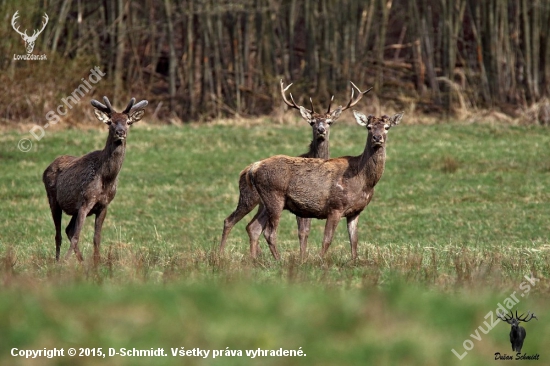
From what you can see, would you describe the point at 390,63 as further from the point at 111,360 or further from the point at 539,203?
the point at 111,360

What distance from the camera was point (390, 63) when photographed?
32.2m

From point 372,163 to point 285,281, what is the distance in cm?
396

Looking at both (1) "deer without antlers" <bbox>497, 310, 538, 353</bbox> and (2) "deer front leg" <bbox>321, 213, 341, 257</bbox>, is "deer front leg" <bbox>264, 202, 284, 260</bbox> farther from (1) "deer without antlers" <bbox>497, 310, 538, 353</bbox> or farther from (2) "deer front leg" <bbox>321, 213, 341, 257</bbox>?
(1) "deer without antlers" <bbox>497, 310, 538, 353</bbox>

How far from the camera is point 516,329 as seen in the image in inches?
281

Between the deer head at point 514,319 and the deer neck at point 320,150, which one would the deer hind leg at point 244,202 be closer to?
the deer neck at point 320,150

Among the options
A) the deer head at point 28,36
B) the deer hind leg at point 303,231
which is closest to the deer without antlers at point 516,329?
the deer hind leg at point 303,231

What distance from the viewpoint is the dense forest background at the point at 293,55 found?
29.3 metres

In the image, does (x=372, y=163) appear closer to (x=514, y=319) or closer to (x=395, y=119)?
(x=395, y=119)

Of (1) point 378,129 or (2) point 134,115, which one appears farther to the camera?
(2) point 134,115

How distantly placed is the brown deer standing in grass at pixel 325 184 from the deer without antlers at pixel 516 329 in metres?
4.95

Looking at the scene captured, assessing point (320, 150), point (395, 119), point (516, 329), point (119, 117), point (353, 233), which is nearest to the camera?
point (516, 329)

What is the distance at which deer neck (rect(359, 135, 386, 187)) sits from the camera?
12.6 metres

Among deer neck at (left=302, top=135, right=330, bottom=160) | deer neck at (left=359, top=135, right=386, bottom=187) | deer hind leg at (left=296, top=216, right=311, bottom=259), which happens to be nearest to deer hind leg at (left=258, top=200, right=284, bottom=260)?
deer hind leg at (left=296, top=216, right=311, bottom=259)

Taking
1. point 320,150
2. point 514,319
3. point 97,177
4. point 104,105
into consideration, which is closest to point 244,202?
point 97,177
